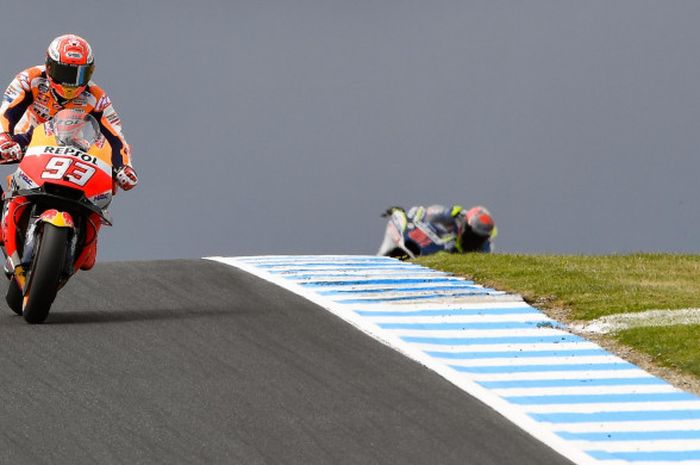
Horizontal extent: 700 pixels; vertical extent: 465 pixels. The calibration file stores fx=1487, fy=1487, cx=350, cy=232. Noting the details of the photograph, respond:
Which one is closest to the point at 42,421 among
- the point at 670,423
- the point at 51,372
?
the point at 51,372

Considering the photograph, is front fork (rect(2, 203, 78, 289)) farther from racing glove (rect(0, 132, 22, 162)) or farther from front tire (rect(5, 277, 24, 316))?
racing glove (rect(0, 132, 22, 162))

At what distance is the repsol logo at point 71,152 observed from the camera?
460 inches

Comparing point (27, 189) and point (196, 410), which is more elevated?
point (27, 189)

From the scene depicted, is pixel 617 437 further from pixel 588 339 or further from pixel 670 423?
pixel 588 339

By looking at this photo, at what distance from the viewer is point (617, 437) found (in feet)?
31.7

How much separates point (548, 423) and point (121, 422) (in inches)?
111

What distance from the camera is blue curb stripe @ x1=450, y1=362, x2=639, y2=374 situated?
11195 millimetres

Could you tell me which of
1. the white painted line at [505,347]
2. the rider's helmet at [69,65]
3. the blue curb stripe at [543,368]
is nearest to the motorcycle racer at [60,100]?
the rider's helmet at [69,65]

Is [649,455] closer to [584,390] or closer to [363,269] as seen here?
[584,390]

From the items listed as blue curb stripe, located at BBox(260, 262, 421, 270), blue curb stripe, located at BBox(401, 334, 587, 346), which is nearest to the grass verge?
blue curb stripe, located at BBox(401, 334, 587, 346)

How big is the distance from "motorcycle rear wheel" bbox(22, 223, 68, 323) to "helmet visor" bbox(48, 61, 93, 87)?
129 cm

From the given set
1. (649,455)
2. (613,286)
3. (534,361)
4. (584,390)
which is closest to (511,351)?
(534,361)

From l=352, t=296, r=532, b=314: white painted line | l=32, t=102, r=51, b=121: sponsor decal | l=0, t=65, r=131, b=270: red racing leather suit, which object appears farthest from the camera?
l=352, t=296, r=532, b=314: white painted line

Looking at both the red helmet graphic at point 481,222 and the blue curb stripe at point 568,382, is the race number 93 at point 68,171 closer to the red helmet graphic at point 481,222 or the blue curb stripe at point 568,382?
the blue curb stripe at point 568,382
